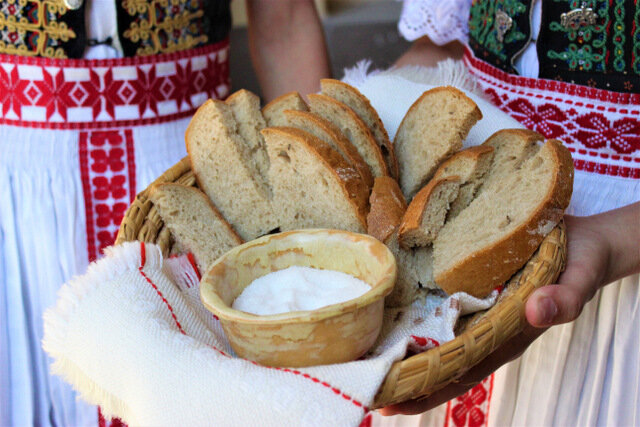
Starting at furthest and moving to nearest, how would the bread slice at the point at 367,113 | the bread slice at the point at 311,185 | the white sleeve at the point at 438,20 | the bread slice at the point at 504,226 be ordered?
the white sleeve at the point at 438,20
the bread slice at the point at 367,113
the bread slice at the point at 311,185
the bread slice at the point at 504,226

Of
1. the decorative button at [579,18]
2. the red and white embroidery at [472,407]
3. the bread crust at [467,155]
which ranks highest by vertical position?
the decorative button at [579,18]

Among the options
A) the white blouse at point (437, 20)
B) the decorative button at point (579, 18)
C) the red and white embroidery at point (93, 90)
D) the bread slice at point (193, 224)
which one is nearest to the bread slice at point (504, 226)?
the decorative button at point (579, 18)

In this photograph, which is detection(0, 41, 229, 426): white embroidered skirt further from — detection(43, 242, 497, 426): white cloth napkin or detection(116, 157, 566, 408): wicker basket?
detection(43, 242, 497, 426): white cloth napkin

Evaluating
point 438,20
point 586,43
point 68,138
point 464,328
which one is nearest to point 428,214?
point 464,328

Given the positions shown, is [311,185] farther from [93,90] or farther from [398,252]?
[93,90]

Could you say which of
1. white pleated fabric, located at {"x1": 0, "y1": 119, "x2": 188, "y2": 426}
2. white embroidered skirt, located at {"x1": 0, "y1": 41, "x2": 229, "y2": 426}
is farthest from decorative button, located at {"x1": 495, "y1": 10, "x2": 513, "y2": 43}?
white pleated fabric, located at {"x1": 0, "y1": 119, "x2": 188, "y2": 426}

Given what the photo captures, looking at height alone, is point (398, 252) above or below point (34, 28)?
below

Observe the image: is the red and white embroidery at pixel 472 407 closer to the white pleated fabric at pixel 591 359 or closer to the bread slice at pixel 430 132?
the white pleated fabric at pixel 591 359
